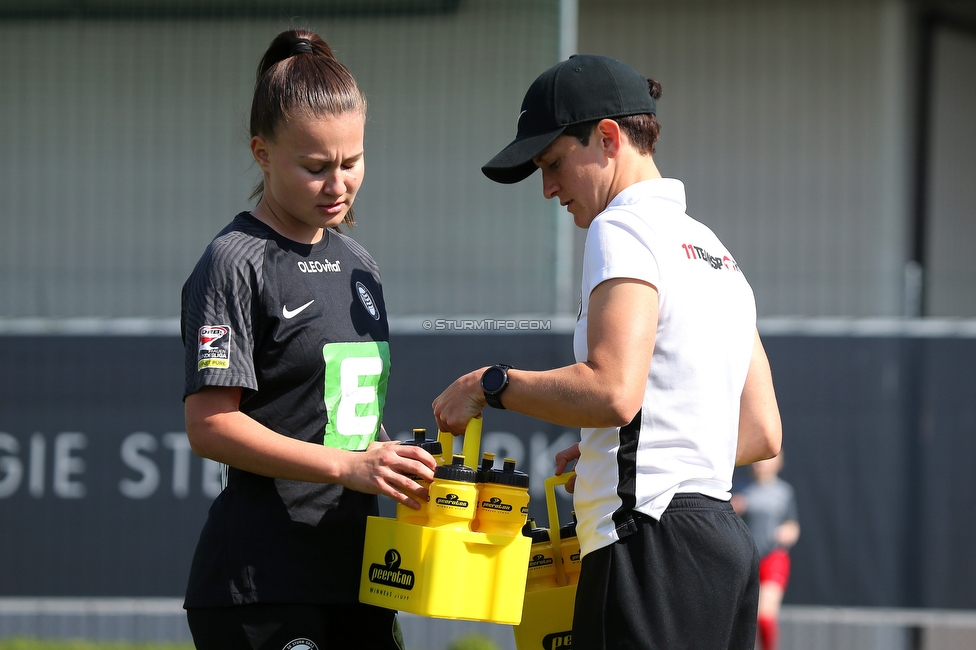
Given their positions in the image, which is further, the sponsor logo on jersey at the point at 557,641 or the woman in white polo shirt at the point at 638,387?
the sponsor logo on jersey at the point at 557,641

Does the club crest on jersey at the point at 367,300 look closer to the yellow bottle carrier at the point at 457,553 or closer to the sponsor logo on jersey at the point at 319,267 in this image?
the sponsor logo on jersey at the point at 319,267

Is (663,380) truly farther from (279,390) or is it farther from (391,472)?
(279,390)

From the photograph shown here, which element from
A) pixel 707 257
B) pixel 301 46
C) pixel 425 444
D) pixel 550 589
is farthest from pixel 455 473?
pixel 301 46

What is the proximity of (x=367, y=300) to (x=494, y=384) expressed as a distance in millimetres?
426

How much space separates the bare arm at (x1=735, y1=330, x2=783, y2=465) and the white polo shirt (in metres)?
0.19

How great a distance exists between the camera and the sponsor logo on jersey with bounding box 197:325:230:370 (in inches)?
73.7

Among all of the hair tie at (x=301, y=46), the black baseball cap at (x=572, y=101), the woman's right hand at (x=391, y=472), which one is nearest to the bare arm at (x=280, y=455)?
the woman's right hand at (x=391, y=472)

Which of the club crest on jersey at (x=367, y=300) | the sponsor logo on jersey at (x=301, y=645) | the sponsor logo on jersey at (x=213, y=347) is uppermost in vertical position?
the club crest on jersey at (x=367, y=300)

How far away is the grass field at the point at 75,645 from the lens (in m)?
5.40

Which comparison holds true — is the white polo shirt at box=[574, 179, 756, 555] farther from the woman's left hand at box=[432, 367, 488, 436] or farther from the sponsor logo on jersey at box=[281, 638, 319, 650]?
the sponsor logo on jersey at box=[281, 638, 319, 650]

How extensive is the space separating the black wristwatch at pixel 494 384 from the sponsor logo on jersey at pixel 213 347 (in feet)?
1.66

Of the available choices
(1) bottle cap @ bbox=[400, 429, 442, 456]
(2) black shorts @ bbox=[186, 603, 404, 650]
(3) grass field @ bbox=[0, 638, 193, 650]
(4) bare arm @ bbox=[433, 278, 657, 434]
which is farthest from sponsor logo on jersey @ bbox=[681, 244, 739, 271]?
(3) grass field @ bbox=[0, 638, 193, 650]

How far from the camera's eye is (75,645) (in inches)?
218

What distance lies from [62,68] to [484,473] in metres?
6.89
